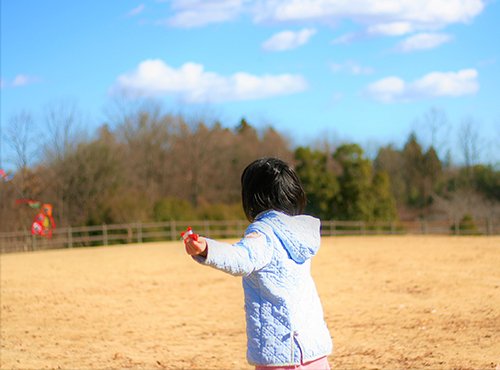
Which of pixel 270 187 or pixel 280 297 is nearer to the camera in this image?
pixel 280 297

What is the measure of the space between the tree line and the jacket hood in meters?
28.0

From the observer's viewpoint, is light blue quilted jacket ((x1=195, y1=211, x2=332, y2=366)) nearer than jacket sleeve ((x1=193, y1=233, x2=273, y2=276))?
No

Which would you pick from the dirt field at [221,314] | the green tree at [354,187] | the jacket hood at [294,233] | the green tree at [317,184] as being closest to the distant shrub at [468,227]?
the green tree at [354,187]

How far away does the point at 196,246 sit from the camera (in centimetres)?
252

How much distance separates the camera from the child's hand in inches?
99.0

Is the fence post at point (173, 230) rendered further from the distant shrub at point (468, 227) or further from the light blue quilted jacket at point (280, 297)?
the light blue quilted jacket at point (280, 297)

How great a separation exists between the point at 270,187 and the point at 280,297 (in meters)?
0.46

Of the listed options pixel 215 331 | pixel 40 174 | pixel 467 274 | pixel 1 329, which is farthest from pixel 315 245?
pixel 40 174

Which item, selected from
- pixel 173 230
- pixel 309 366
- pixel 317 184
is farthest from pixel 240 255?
pixel 317 184

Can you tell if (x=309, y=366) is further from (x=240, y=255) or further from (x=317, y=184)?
(x=317, y=184)

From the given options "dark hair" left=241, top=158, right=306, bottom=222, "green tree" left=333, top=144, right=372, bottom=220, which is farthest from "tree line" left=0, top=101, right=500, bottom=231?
"dark hair" left=241, top=158, right=306, bottom=222

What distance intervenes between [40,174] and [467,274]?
2442 cm

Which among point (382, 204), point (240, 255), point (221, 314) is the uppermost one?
point (240, 255)

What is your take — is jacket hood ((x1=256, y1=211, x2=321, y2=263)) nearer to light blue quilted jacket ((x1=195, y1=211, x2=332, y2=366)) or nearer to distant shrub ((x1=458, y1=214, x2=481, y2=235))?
light blue quilted jacket ((x1=195, y1=211, x2=332, y2=366))
